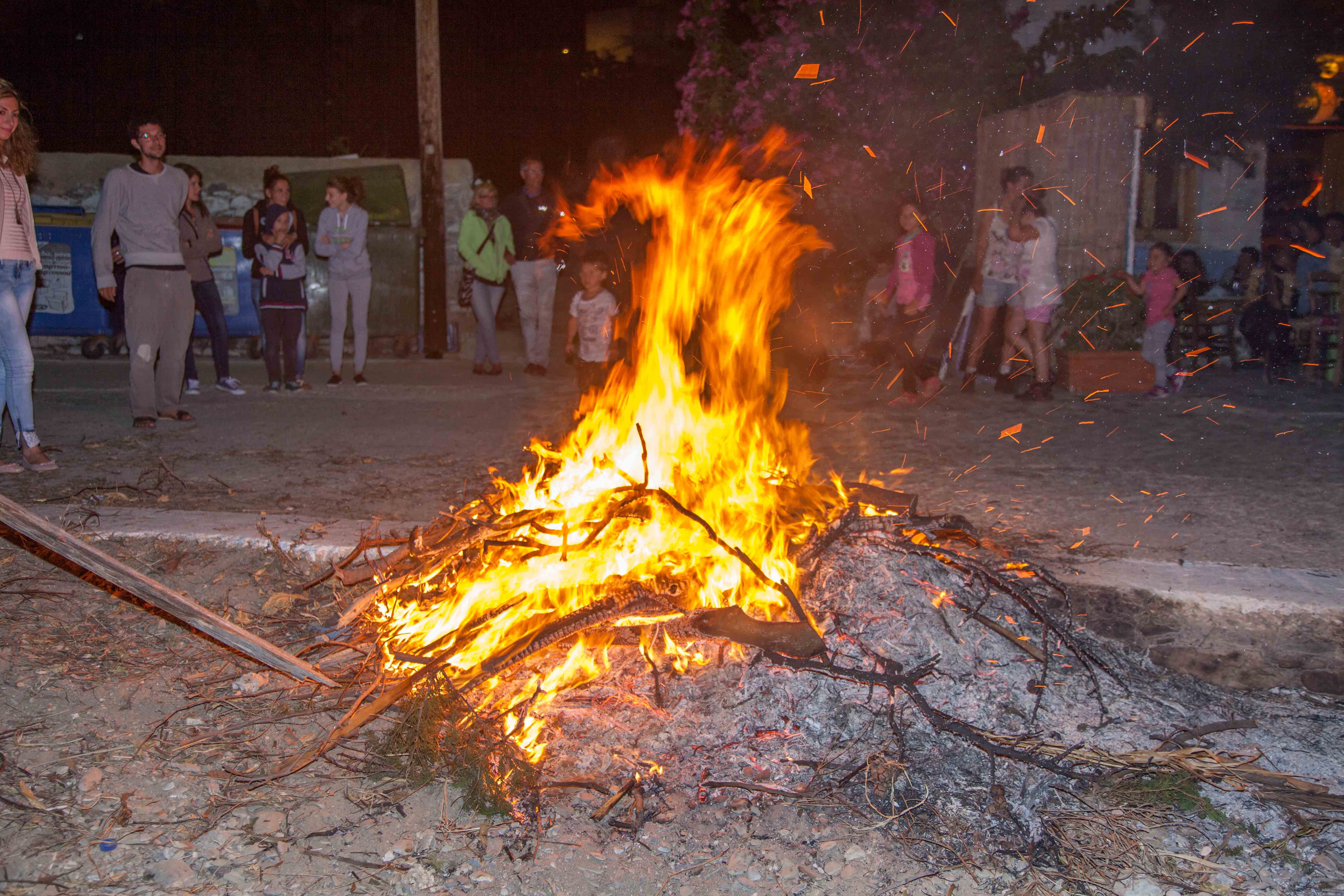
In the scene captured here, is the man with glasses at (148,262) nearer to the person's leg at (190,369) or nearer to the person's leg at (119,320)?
the person's leg at (190,369)

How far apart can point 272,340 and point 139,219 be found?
7.39ft

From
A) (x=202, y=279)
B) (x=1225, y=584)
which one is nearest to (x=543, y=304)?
(x=202, y=279)

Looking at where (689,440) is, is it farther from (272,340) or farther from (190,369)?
(190,369)

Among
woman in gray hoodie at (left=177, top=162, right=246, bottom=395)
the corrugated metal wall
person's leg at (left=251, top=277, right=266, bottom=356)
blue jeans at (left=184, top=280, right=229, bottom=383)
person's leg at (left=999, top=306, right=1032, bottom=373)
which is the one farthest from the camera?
the corrugated metal wall

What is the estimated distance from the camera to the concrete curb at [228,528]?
3.98 m

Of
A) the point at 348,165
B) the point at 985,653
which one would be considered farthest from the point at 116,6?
the point at 985,653

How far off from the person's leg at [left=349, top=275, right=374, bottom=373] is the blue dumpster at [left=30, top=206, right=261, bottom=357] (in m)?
2.50

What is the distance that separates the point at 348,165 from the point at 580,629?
10532 millimetres

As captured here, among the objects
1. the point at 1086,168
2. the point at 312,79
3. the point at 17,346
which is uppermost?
the point at 312,79

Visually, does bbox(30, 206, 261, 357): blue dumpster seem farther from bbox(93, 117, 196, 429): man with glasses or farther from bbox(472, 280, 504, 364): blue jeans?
bbox(93, 117, 196, 429): man with glasses

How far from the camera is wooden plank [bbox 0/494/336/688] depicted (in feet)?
9.39

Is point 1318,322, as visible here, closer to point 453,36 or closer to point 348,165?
point 348,165

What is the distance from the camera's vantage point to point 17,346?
530cm

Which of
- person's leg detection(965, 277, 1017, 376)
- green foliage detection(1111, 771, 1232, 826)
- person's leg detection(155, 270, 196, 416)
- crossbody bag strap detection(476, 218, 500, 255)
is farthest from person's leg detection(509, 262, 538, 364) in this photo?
green foliage detection(1111, 771, 1232, 826)
